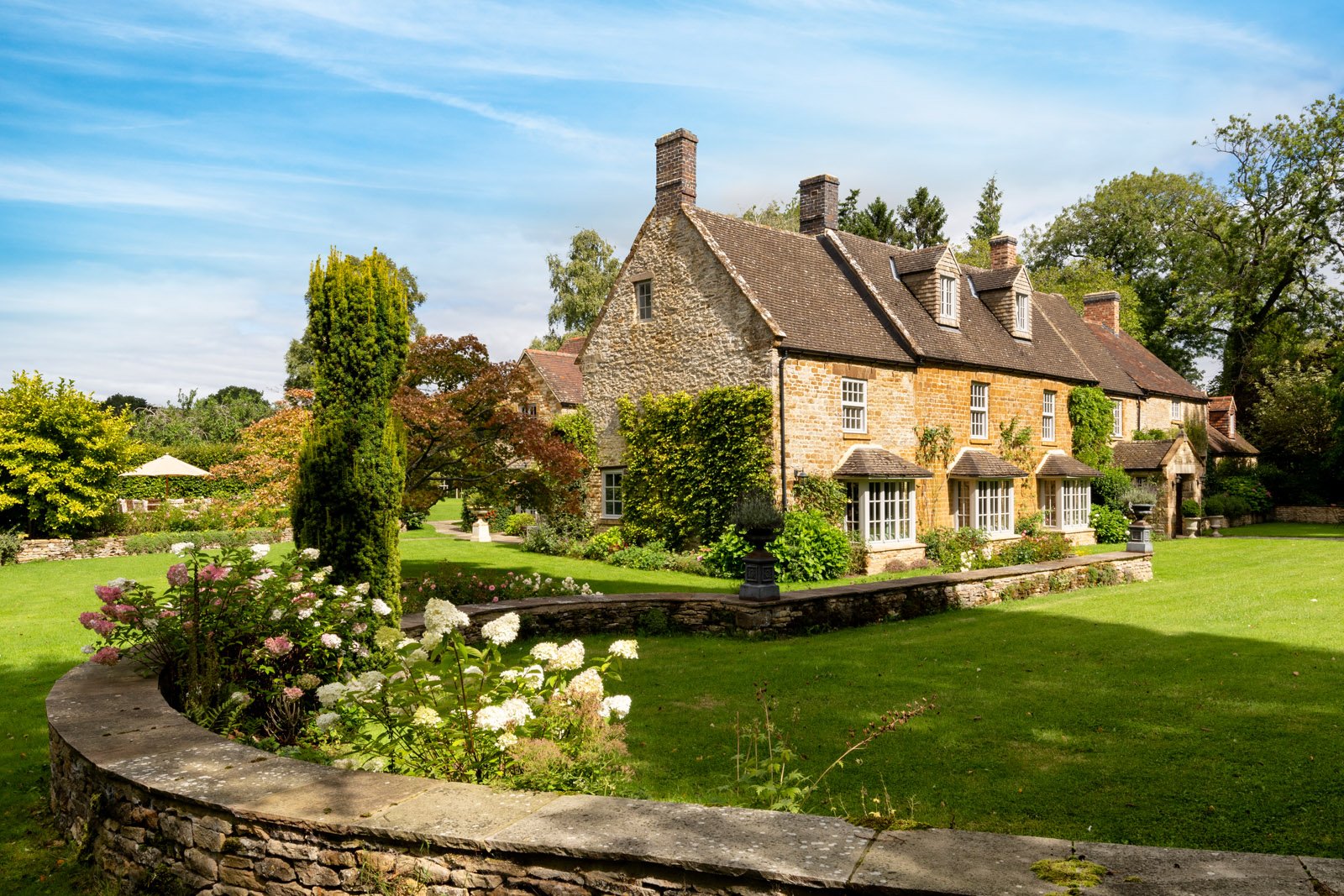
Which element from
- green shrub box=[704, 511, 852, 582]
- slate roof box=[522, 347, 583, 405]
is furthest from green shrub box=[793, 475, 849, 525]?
slate roof box=[522, 347, 583, 405]

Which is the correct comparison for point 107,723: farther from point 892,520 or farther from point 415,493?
point 892,520

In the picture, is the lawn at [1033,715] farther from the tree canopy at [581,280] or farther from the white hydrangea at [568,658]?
the tree canopy at [581,280]

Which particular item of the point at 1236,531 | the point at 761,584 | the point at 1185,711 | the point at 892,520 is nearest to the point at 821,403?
the point at 892,520

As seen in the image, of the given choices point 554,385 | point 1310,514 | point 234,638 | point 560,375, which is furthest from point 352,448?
point 1310,514

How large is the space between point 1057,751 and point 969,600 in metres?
9.03

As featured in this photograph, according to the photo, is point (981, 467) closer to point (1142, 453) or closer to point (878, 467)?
point (878, 467)

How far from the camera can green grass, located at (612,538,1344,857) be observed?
5.70 metres

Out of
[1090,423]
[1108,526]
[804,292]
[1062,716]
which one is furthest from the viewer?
[1090,423]

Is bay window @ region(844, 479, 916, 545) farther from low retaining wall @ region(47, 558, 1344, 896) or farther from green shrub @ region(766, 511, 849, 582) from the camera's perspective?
low retaining wall @ region(47, 558, 1344, 896)

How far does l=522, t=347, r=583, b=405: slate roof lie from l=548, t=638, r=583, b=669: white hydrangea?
1256 inches

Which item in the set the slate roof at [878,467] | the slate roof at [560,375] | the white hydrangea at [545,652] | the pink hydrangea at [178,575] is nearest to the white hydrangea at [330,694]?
the white hydrangea at [545,652]

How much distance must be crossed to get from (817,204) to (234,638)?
22743mm

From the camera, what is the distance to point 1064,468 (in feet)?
88.7

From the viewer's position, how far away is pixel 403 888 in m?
3.90
